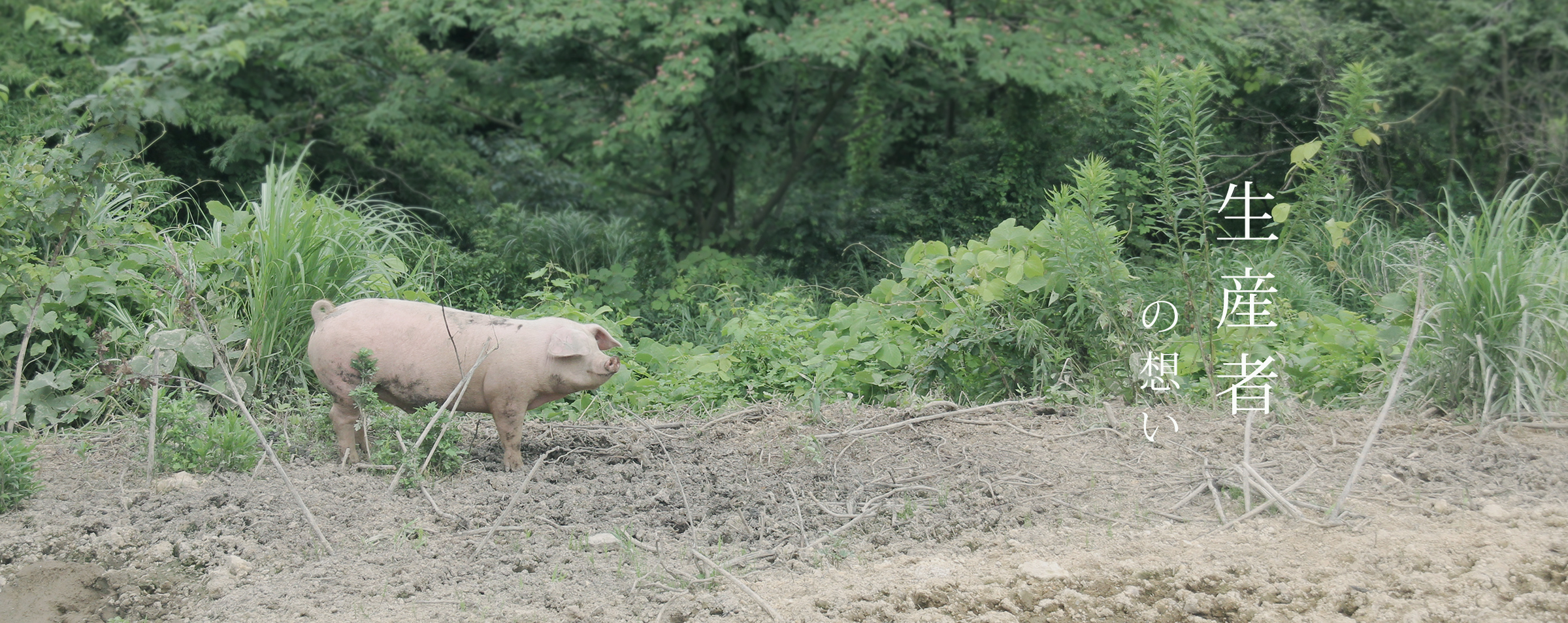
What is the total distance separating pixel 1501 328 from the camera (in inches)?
139

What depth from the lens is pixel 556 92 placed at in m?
8.32

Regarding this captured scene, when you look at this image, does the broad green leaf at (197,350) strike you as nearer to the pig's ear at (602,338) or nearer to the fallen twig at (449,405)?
the fallen twig at (449,405)

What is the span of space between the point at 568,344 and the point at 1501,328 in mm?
3061

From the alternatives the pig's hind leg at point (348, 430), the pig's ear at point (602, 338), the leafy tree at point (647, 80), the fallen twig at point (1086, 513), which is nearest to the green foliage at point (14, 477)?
the pig's hind leg at point (348, 430)

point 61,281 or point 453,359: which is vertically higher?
point 61,281

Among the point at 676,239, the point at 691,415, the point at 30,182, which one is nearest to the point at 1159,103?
the point at 691,415

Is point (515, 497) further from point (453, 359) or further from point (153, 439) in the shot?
point (153, 439)

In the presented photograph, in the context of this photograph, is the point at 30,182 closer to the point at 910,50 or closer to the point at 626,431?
the point at 626,431

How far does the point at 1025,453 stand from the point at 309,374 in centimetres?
284

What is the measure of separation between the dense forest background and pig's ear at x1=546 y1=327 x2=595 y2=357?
92cm

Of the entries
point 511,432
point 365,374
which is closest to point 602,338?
point 511,432

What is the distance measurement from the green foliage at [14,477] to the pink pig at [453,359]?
2.81 ft

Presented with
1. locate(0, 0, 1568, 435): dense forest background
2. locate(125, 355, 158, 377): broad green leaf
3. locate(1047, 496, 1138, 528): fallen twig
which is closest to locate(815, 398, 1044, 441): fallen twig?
locate(0, 0, 1568, 435): dense forest background

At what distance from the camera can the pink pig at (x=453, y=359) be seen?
316cm
